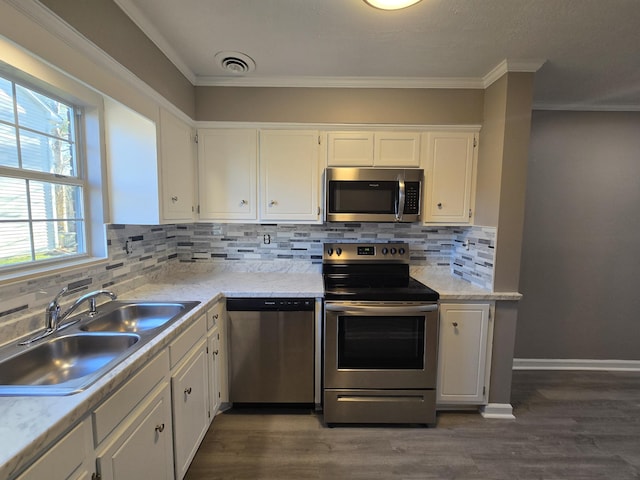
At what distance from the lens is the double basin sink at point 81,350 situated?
93 cm

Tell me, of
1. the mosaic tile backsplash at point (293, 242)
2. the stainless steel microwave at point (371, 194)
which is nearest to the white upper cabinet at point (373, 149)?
the stainless steel microwave at point (371, 194)

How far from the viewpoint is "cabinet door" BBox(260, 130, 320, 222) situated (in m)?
2.31

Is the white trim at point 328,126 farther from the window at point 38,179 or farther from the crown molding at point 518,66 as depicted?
the window at point 38,179

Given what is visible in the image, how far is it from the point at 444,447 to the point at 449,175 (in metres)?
1.97

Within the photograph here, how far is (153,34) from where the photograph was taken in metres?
1.69

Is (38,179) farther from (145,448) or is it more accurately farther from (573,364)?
(573,364)

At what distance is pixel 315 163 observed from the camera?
2.31m

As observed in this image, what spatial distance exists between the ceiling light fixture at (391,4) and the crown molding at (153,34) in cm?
123

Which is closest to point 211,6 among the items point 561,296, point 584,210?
point 584,210

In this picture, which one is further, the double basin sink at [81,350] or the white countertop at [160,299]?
the double basin sink at [81,350]

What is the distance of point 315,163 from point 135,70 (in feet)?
4.21

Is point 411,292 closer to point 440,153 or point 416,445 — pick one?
point 416,445

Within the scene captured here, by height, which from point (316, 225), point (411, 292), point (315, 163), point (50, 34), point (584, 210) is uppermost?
point (50, 34)

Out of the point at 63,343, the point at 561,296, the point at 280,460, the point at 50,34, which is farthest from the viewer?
the point at 561,296
